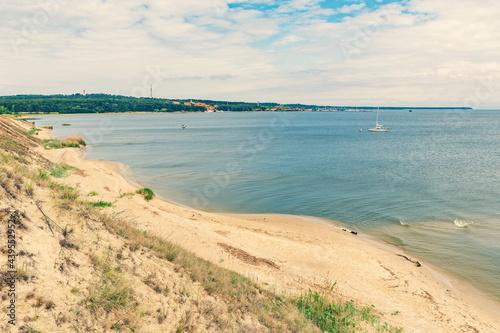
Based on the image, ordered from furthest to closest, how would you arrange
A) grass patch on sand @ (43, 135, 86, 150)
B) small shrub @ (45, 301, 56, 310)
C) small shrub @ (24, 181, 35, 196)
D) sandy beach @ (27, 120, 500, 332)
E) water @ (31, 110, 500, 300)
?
1. grass patch on sand @ (43, 135, 86, 150)
2. water @ (31, 110, 500, 300)
3. sandy beach @ (27, 120, 500, 332)
4. small shrub @ (24, 181, 35, 196)
5. small shrub @ (45, 301, 56, 310)

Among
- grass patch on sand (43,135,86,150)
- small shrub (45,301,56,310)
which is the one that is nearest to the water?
grass patch on sand (43,135,86,150)

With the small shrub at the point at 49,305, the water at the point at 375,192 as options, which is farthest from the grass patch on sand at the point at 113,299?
the water at the point at 375,192

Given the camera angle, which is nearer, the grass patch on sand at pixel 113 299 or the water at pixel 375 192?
the grass patch on sand at pixel 113 299

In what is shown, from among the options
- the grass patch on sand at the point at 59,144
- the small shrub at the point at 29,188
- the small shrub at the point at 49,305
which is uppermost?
the small shrub at the point at 29,188

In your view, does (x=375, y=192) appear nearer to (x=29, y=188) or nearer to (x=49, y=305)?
(x=29, y=188)

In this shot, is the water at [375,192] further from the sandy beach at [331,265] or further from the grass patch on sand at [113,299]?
the grass patch on sand at [113,299]

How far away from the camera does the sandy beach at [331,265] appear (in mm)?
12075

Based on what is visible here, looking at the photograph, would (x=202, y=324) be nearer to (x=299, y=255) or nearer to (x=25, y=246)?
(x=25, y=246)

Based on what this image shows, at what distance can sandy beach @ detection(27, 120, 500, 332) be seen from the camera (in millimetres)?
12075

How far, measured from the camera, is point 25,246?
754 centimetres

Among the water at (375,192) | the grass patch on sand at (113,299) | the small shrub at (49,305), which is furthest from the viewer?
the water at (375,192)

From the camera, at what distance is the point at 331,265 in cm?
1576

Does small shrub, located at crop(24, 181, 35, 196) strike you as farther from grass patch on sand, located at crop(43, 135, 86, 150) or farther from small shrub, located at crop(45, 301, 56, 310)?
grass patch on sand, located at crop(43, 135, 86, 150)

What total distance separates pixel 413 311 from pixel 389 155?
169ft
